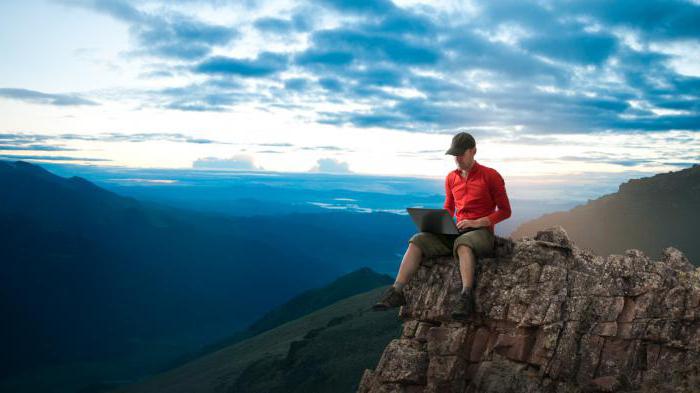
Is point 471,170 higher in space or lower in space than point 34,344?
higher

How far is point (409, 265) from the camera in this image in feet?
41.7

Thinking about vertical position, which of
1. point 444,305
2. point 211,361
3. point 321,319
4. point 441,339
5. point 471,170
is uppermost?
point 471,170

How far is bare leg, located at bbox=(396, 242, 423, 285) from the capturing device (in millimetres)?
12617

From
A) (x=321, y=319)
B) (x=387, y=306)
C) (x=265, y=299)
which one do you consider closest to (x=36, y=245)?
(x=265, y=299)

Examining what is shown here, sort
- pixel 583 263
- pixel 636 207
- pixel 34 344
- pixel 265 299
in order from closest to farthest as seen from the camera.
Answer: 1. pixel 583 263
2. pixel 636 207
3. pixel 34 344
4. pixel 265 299

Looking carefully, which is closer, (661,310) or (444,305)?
(661,310)

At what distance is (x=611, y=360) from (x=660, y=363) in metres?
0.89

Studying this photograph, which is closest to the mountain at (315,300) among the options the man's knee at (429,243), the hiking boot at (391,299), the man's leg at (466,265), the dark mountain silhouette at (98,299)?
the dark mountain silhouette at (98,299)

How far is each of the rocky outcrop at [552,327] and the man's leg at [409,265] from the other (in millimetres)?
404

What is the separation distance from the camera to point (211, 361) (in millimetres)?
75625

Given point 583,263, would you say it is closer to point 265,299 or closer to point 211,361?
point 211,361

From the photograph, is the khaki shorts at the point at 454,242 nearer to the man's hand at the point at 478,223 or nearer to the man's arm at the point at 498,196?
the man's hand at the point at 478,223

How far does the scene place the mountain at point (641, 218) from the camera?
273 feet

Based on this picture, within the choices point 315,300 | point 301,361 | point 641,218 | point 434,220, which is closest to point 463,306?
point 434,220
